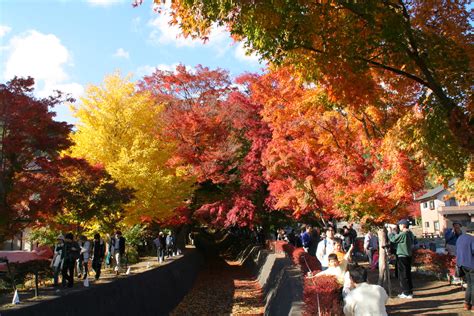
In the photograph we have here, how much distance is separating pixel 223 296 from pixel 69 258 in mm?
9584

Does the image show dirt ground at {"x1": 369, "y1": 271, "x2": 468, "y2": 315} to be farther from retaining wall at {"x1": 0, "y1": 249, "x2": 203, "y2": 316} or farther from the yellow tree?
the yellow tree

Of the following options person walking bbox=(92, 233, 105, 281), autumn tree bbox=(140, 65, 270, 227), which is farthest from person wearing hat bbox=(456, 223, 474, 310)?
autumn tree bbox=(140, 65, 270, 227)

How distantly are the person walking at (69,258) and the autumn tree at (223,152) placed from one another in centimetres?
1164

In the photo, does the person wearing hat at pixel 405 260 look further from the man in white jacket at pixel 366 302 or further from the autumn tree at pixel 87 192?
the autumn tree at pixel 87 192

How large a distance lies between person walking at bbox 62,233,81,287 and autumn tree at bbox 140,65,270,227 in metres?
11.6

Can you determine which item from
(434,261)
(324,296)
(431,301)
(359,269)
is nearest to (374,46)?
(324,296)

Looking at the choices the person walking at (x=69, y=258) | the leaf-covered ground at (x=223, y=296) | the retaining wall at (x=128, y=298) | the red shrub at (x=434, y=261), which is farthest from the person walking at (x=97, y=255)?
the red shrub at (x=434, y=261)

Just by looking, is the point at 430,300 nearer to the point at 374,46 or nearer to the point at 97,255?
the point at 374,46

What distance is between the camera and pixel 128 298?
1144cm

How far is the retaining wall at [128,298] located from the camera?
8.14 meters

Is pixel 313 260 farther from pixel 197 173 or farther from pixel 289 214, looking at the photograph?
pixel 289 214

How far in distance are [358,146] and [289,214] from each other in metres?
14.8

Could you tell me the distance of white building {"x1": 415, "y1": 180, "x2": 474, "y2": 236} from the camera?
44406 millimetres

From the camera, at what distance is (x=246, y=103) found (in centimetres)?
2636
